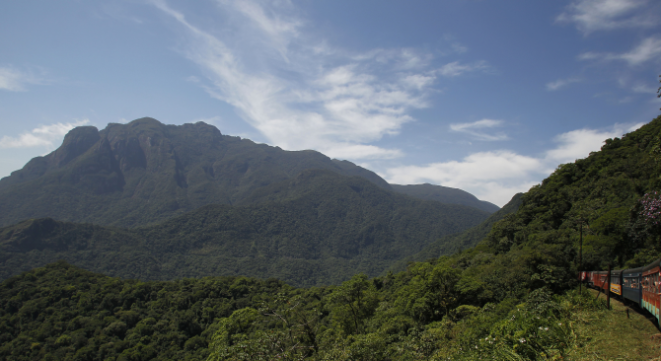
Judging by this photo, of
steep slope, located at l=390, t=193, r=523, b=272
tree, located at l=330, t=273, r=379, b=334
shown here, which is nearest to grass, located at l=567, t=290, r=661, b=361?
tree, located at l=330, t=273, r=379, b=334

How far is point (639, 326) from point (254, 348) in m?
13.6

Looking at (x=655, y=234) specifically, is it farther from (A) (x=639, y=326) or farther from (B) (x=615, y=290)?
(A) (x=639, y=326)

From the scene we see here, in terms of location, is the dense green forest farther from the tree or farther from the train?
the train

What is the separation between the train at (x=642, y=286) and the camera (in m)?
9.12

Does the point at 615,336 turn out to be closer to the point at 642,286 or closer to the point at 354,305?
the point at 642,286

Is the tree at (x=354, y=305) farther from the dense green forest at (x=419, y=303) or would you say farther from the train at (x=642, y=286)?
the train at (x=642, y=286)

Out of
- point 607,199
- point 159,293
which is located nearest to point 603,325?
point 607,199

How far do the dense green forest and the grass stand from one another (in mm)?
114

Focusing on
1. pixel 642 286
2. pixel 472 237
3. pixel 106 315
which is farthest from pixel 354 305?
pixel 472 237

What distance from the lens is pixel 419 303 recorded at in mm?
25734

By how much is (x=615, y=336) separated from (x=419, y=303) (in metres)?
17.8

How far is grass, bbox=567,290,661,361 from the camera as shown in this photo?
658cm

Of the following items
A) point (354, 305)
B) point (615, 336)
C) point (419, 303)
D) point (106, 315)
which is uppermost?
point (615, 336)

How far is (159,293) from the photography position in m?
57.2
